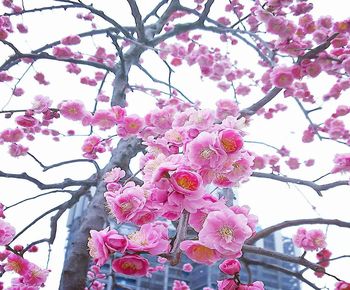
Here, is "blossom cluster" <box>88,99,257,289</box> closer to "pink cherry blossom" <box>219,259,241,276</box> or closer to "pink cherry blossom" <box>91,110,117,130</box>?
"pink cherry blossom" <box>219,259,241,276</box>

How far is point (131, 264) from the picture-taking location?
153 centimetres

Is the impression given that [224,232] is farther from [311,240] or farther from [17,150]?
[17,150]

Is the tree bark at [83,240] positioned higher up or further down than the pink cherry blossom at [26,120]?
further down

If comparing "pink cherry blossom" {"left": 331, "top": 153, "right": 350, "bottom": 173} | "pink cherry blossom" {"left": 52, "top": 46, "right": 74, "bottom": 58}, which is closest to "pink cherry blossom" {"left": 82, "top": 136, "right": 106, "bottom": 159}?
"pink cherry blossom" {"left": 331, "top": 153, "right": 350, "bottom": 173}

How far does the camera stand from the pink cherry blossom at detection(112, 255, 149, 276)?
148 centimetres

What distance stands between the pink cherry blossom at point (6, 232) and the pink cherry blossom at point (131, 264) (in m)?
1.48

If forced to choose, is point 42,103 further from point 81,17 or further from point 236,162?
point 81,17

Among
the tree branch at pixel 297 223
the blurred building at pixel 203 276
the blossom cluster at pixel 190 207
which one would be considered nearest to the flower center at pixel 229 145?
the blossom cluster at pixel 190 207

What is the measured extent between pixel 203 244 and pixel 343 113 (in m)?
5.26

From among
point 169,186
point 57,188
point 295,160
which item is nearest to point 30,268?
point 57,188

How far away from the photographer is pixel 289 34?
507 cm

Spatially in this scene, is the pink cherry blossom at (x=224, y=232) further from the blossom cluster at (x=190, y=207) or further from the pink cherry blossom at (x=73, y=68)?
the pink cherry blossom at (x=73, y=68)

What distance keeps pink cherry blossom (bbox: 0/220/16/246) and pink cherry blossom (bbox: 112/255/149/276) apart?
4.86ft

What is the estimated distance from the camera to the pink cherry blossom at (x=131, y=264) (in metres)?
1.48
